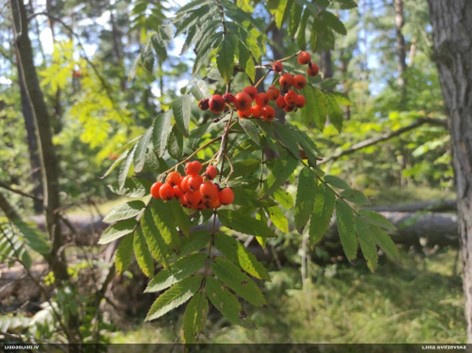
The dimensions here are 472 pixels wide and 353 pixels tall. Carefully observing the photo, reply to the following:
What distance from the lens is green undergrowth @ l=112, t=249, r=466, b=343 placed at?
12.2 feet

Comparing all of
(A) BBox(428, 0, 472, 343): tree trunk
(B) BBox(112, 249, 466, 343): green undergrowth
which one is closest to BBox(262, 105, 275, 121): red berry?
(A) BBox(428, 0, 472, 343): tree trunk

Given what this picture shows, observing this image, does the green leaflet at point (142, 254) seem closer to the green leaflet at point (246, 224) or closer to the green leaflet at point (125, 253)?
the green leaflet at point (125, 253)

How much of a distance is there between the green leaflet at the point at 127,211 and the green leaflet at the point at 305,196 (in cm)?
48

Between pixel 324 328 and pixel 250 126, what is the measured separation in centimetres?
332

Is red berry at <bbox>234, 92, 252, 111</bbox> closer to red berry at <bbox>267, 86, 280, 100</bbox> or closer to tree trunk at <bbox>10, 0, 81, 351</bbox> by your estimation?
red berry at <bbox>267, 86, 280, 100</bbox>

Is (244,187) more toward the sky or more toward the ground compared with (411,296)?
more toward the sky

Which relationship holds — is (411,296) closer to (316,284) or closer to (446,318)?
(446,318)

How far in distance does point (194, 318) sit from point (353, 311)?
12.0 ft

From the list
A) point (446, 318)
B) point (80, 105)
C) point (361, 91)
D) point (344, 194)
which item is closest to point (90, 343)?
point (80, 105)

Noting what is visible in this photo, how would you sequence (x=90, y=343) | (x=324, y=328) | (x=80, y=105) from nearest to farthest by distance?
1. (x=90, y=343)
2. (x=80, y=105)
3. (x=324, y=328)

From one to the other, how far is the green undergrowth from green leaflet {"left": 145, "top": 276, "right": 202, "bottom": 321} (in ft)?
7.86

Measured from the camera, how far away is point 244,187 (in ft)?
4.25

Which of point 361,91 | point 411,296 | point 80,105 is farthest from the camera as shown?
point 361,91

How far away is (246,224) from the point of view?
3.86ft
